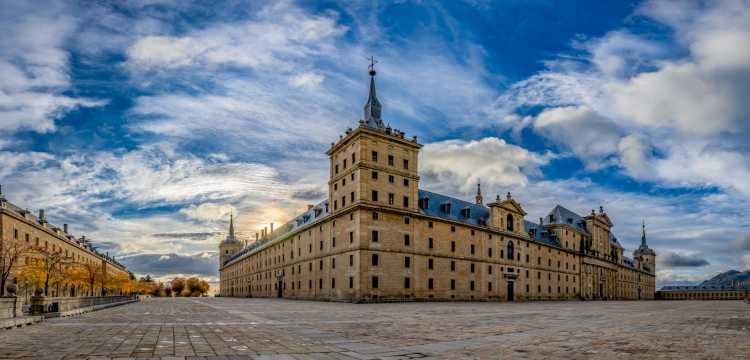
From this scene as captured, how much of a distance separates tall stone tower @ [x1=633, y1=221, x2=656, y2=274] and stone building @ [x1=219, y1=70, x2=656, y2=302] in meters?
84.1

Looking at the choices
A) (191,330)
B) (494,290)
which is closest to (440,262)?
(494,290)

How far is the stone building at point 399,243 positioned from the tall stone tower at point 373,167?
0.12 m

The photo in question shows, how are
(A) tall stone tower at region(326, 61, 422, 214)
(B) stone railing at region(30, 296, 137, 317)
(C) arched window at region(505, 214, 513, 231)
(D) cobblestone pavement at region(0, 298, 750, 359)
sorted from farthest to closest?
(C) arched window at region(505, 214, 513, 231)
(A) tall stone tower at region(326, 61, 422, 214)
(B) stone railing at region(30, 296, 137, 317)
(D) cobblestone pavement at region(0, 298, 750, 359)

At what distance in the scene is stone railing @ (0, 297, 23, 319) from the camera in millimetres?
18469

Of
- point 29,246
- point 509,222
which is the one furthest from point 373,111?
point 29,246

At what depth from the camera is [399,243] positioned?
58312mm

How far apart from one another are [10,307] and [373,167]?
40743mm

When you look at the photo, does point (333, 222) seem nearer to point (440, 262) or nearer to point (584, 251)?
point (440, 262)

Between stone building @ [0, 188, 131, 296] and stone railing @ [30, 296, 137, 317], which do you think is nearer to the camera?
stone railing @ [30, 296, 137, 317]

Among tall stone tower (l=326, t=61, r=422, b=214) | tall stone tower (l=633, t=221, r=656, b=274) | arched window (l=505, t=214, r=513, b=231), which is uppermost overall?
tall stone tower (l=326, t=61, r=422, b=214)

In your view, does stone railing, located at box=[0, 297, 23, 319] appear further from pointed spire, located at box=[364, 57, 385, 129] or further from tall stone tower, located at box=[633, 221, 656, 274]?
tall stone tower, located at box=[633, 221, 656, 274]

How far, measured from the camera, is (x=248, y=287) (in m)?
111

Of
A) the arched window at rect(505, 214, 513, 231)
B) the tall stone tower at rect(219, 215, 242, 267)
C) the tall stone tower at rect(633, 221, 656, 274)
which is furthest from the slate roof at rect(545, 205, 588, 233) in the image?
the tall stone tower at rect(219, 215, 242, 267)

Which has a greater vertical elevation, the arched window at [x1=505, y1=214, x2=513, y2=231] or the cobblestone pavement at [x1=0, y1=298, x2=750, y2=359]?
the arched window at [x1=505, y1=214, x2=513, y2=231]
